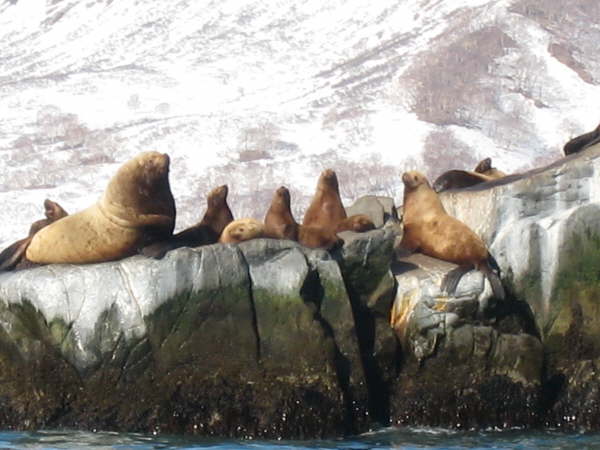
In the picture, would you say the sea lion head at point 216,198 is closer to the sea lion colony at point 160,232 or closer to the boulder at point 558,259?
the sea lion colony at point 160,232

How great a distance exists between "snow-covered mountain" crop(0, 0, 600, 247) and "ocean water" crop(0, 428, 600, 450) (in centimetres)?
3377

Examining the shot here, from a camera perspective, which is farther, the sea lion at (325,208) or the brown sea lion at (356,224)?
the sea lion at (325,208)

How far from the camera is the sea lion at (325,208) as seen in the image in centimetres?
1581

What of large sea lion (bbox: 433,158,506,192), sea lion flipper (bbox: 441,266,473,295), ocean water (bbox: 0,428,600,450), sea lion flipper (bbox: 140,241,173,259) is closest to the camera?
ocean water (bbox: 0,428,600,450)

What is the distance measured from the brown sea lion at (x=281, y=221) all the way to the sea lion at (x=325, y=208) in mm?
375

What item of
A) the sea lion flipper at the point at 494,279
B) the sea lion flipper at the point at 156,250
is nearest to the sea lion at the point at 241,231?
the sea lion flipper at the point at 156,250

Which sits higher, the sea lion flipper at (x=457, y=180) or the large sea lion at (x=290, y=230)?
the sea lion flipper at (x=457, y=180)

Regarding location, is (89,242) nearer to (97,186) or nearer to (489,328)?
(489,328)

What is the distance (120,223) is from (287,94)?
60447 millimetres

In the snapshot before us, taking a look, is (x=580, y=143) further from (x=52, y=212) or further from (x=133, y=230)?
(x=52, y=212)

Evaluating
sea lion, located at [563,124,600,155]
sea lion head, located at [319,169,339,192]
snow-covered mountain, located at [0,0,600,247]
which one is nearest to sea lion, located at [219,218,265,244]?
sea lion head, located at [319,169,339,192]

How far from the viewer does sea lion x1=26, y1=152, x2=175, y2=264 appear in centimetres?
1395

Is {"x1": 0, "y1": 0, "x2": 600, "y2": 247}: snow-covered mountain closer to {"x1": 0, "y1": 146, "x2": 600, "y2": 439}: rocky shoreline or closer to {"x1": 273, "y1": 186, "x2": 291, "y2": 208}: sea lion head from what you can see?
{"x1": 273, "y1": 186, "x2": 291, "y2": 208}: sea lion head

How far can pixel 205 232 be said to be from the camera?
15117mm
